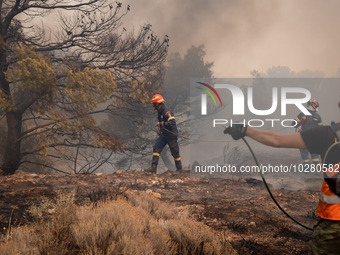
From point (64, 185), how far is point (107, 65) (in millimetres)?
7694

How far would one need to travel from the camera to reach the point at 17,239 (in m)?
2.90

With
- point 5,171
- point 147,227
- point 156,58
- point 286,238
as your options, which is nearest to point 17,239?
A: point 147,227

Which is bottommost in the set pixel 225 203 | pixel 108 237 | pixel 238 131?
pixel 225 203

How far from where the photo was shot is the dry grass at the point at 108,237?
106 inches

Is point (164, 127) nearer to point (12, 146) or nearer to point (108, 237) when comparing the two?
point (12, 146)

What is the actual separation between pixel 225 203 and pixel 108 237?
3729 mm

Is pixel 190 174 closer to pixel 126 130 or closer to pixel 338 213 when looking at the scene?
pixel 338 213

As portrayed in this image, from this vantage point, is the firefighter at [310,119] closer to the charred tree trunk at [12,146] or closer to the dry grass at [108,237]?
the dry grass at [108,237]

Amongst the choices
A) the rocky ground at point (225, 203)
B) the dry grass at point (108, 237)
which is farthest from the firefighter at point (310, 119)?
the dry grass at point (108, 237)

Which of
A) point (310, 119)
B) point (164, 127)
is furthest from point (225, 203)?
point (310, 119)

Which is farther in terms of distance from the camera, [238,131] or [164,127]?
[164,127]

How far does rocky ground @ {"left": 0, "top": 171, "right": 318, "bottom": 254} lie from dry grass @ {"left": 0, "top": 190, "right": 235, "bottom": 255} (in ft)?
1.07

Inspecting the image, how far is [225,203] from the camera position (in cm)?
623

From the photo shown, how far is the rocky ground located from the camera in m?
4.13
